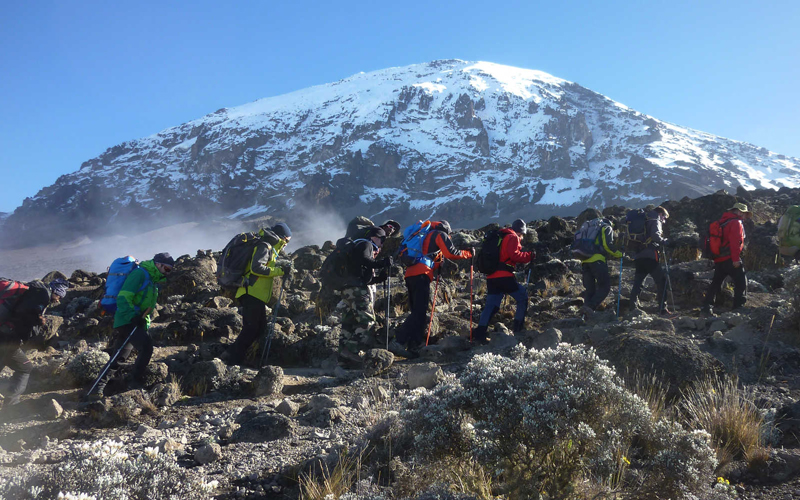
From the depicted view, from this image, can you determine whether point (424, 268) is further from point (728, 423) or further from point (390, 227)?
point (728, 423)

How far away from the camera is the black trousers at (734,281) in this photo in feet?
23.6

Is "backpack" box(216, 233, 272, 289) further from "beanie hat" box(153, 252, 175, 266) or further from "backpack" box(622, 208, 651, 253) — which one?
"backpack" box(622, 208, 651, 253)

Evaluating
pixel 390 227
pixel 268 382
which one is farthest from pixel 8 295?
pixel 390 227

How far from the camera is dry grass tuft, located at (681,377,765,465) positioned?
297cm

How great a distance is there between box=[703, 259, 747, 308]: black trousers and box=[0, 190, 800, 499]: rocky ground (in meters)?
0.66

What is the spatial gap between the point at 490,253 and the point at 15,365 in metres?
5.61

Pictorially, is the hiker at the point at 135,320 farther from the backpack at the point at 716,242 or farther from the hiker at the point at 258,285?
the backpack at the point at 716,242

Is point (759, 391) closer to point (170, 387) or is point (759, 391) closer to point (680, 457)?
point (680, 457)

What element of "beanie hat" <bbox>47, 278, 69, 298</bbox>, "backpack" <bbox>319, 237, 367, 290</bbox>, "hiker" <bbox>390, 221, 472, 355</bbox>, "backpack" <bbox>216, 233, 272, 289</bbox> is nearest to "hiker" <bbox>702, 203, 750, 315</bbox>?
"hiker" <bbox>390, 221, 472, 355</bbox>

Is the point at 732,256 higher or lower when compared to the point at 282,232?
lower

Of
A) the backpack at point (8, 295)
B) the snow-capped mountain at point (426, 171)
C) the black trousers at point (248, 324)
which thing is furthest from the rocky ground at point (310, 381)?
the snow-capped mountain at point (426, 171)

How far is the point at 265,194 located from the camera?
14350cm

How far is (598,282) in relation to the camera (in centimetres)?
773

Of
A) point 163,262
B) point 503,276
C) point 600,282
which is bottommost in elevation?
point 600,282
